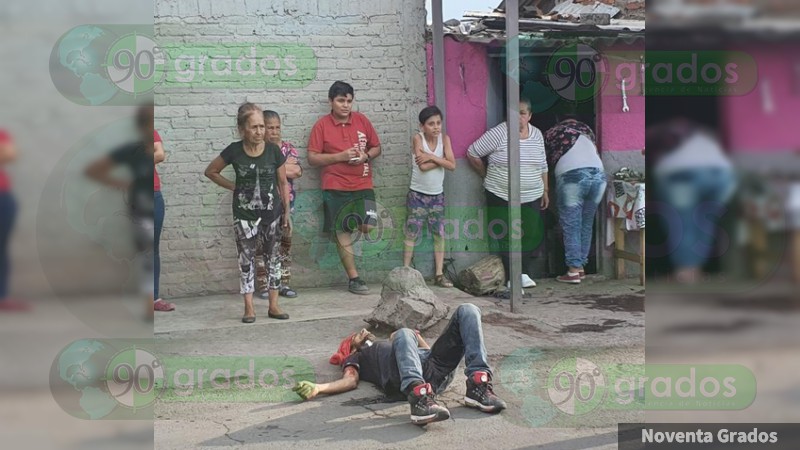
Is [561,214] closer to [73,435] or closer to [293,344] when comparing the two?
[293,344]

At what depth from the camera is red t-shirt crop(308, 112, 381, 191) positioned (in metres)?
7.76

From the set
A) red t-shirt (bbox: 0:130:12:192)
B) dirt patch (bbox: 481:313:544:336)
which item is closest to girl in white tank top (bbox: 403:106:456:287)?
dirt patch (bbox: 481:313:544:336)

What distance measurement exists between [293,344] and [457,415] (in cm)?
177

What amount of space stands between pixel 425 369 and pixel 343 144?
11.0 ft

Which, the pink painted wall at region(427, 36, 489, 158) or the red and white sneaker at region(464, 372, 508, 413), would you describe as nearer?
the red and white sneaker at region(464, 372, 508, 413)

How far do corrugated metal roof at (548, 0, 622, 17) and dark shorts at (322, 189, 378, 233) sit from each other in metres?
3.10

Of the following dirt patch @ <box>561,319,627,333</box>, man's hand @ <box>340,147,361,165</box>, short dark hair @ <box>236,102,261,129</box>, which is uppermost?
short dark hair @ <box>236,102,261,129</box>

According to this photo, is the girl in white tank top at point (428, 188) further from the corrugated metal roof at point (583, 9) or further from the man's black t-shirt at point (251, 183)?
the corrugated metal roof at point (583, 9)

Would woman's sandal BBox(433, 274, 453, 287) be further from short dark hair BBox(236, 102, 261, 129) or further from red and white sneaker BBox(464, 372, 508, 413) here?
red and white sneaker BBox(464, 372, 508, 413)

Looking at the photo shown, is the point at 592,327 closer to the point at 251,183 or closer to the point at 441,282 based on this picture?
the point at 441,282

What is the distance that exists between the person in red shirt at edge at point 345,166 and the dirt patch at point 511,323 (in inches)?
51.8

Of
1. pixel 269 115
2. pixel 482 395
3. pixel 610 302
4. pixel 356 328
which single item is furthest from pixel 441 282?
pixel 482 395

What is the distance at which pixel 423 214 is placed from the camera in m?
8.12

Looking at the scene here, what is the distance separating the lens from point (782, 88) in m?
1.76
